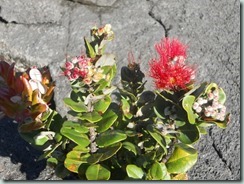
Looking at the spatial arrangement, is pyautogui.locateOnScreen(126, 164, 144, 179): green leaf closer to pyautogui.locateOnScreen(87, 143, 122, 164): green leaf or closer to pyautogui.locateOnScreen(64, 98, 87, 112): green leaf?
pyautogui.locateOnScreen(87, 143, 122, 164): green leaf

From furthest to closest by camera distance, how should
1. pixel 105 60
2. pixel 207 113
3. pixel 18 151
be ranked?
pixel 18 151
pixel 105 60
pixel 207 113

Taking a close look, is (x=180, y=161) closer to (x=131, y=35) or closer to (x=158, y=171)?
(x=158, y=171)

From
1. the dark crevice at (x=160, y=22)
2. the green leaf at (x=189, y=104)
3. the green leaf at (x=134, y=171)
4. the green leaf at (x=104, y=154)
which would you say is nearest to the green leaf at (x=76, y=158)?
the green leaf at (x=104, y=154)

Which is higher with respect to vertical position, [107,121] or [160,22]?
[160,22]

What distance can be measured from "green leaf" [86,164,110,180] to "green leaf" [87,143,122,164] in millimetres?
22

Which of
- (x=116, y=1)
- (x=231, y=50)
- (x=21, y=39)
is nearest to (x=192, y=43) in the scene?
(x=231, y=50)

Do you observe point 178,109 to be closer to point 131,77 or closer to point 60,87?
point 131,77

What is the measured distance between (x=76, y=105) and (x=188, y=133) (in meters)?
0.30

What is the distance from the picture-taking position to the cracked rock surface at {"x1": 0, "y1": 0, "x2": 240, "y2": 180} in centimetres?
214

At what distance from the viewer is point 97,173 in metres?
1.63

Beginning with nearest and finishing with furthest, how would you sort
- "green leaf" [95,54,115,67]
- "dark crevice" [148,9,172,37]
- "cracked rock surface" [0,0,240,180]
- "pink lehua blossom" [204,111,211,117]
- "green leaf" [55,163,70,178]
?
"pink lehua blossom" [204,111,211,117] → "green leaf" [95,54,115,67] → "green leaf" [55,163,70,178] → "cracked rock surface" [0,0,240,180] → "dark crevice" [148,9,172,37]

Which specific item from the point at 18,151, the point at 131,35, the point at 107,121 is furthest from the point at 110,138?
the point at 131,35

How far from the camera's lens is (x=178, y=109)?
1.53m

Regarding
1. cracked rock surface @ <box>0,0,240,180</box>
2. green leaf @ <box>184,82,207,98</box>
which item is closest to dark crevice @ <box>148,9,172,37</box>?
cracked rock surface @ <box>0,0,240,180</box>
